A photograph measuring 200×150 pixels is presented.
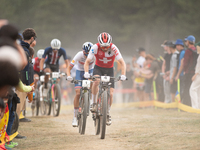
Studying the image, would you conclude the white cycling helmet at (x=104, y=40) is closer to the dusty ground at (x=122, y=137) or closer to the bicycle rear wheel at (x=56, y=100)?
the dusty ground at (x=122, y=137)

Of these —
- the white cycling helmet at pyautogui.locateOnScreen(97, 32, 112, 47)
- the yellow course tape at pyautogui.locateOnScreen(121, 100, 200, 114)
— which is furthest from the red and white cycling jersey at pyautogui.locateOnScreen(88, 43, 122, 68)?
the yellow course tape at pyautogui.locateOnScreen(121, 100, 200, 114)

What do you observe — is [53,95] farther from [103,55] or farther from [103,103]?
[103,103]

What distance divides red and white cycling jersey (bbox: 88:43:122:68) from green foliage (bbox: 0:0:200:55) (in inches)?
1084

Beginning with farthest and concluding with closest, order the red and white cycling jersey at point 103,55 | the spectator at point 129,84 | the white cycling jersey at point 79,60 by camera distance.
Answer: the spectator at point 129,84, the white cycling jersey at point 79,60, the red and white cycling jersey at point 103,55

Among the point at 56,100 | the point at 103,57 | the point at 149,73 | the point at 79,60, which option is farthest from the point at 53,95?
the point at 149,73

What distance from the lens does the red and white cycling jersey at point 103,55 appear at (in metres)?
7.70

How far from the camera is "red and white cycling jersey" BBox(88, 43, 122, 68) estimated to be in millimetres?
7695

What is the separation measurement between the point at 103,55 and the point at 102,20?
34.9 meters

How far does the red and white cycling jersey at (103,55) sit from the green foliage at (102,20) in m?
27.5

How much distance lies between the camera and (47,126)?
909 centimetres

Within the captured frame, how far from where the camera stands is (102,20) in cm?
4228

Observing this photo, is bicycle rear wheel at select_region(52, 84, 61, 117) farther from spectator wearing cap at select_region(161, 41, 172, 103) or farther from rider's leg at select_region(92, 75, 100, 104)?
spectator wearing cap at select_region(161, 41, 172, 103)

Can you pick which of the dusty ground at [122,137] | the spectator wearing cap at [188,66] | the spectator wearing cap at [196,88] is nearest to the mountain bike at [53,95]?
the dusty ground at [122,137]

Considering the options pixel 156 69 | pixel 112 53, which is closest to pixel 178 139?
pixel 112 53
